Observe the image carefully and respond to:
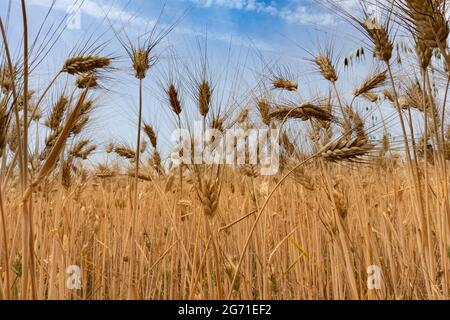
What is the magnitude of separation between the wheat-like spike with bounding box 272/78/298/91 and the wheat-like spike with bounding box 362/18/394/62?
2.50ft

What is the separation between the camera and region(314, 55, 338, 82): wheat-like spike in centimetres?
225

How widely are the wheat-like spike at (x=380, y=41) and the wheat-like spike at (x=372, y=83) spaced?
57 centimetres

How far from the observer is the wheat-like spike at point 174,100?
2.25 meters

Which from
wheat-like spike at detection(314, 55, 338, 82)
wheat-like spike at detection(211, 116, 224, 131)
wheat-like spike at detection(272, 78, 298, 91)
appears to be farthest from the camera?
wheat-like spike at detection(272, 78, 298, 91)

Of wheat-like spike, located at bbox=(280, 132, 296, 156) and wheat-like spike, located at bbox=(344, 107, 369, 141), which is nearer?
wheat-like spike, located at bbox=(344, 107, 369, 141)

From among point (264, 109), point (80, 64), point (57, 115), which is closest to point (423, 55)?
point (264, 109)

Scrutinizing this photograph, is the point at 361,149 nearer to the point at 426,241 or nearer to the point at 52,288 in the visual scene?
the point at 426,241

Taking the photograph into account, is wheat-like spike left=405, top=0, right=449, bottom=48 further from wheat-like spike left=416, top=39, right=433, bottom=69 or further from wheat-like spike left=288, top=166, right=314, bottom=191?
wheat-like spike left=288, top=166, right=314, bottom=191

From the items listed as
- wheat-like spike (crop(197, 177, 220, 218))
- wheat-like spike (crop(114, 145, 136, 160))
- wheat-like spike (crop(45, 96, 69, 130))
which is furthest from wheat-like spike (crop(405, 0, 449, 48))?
wheat-like spike (crop(114, 145, 136, 160))

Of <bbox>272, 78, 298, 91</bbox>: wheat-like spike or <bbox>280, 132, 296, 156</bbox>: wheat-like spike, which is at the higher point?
<bbox>272, 78, 298, 91</bbox>: wheat-like spike

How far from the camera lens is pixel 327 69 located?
225 cm
